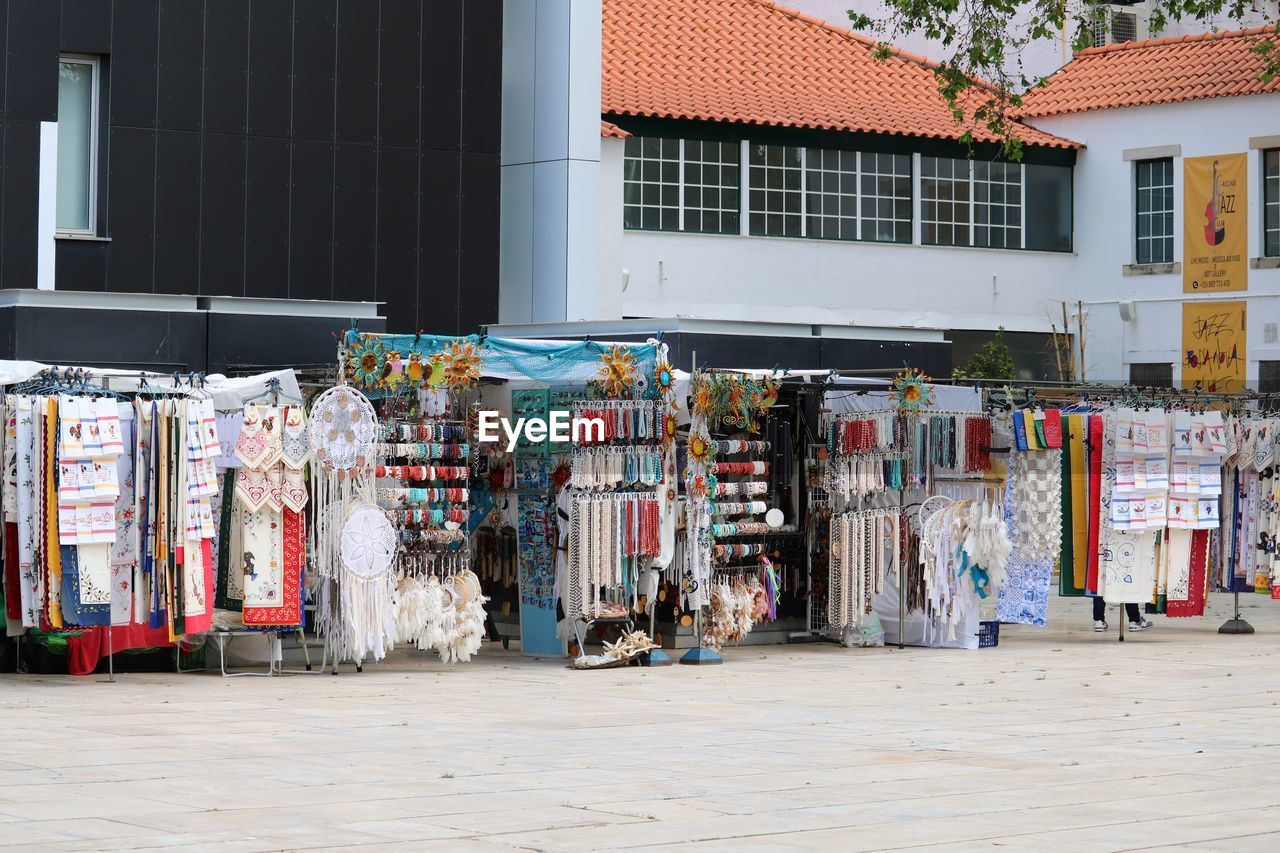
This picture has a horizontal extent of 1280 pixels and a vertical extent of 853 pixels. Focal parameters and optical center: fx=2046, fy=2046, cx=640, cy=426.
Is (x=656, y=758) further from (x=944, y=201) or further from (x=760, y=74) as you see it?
(x=944, y=201)

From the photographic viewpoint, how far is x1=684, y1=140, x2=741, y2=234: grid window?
2936 cm

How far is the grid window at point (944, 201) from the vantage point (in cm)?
3159

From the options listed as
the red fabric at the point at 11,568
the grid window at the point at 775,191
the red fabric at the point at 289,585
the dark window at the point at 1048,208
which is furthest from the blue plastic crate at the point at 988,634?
the dark window at the point at 1048,208

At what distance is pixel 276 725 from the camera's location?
1110cm

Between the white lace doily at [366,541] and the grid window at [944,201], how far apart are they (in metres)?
19.0

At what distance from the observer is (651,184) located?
95.2 ft

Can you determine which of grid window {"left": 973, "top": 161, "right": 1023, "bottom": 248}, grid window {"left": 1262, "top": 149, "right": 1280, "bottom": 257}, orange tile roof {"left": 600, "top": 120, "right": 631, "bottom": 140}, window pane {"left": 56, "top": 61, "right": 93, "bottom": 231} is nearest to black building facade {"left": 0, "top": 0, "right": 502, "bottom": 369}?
window pane {"left": 56, "top": 61, "right": 93, "bottom": 231}

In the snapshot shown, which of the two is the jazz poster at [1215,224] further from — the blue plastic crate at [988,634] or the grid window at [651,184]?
the blue plastic crate at [988,634]

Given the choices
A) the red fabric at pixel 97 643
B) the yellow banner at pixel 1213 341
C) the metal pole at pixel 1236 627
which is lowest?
the metal pole at pixel 1236 627

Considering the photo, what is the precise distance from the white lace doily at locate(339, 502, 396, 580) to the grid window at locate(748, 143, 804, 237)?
16.8m

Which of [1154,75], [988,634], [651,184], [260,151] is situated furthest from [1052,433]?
[1154,75]

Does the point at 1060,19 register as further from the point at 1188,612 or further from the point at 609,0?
the point at 609,0

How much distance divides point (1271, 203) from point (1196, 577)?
1493 cm

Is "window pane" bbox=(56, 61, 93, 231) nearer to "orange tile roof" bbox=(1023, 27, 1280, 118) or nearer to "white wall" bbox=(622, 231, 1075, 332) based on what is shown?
"white wall" bbox=(622, 231, 1075, 332)
